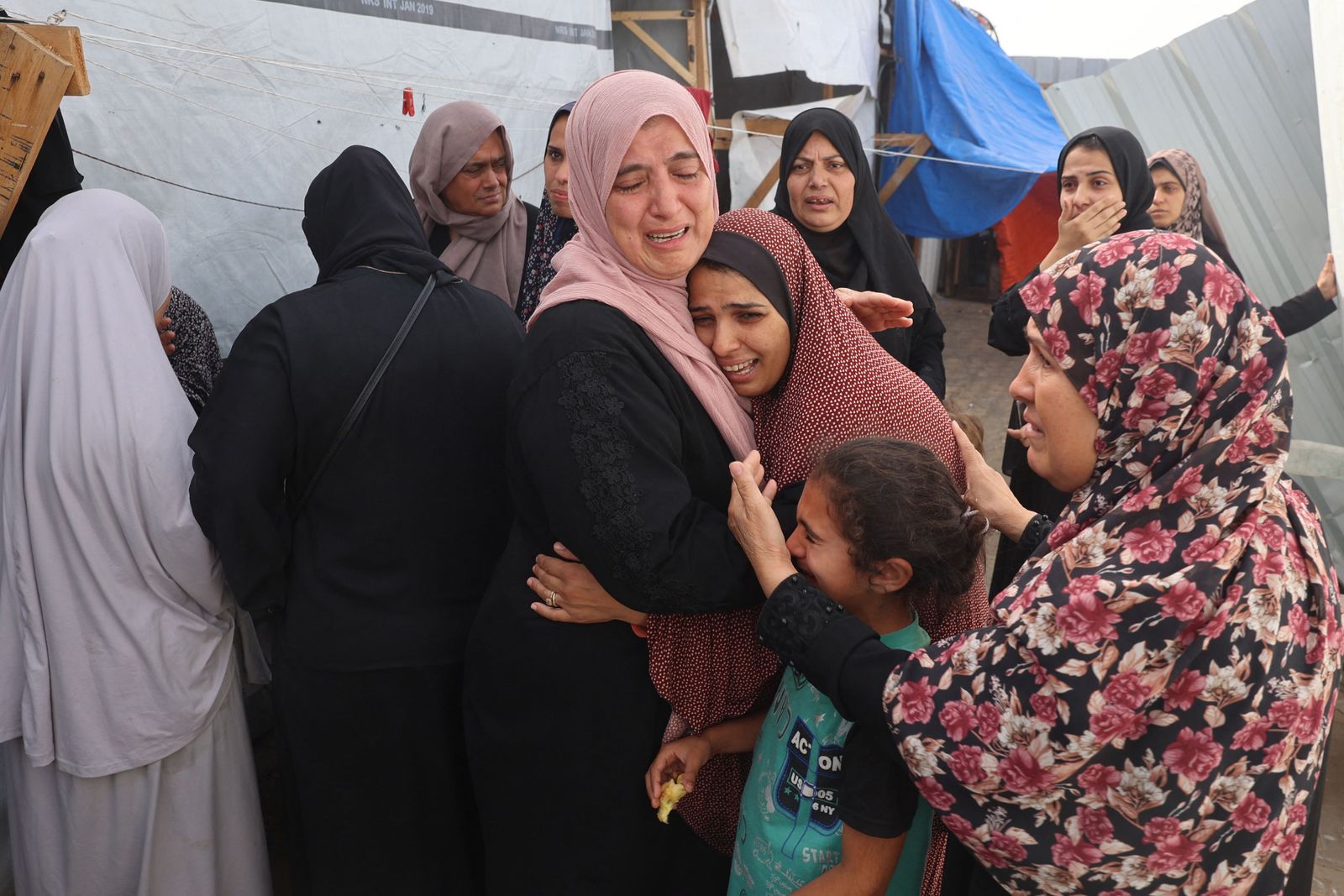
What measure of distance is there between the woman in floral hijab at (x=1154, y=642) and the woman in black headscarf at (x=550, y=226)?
2.21m

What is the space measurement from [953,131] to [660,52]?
115 inches

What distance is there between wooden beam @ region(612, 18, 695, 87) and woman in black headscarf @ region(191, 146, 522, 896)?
5058mm

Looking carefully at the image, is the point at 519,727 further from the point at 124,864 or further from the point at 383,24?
the point at 383,24

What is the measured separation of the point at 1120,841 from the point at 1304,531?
44 centimetres

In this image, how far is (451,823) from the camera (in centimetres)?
215

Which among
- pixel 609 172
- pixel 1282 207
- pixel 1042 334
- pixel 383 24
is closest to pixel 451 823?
pixel 609 172

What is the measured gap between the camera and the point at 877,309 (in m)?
2.02

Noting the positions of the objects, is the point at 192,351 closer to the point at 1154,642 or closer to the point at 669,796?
the point at 669,796

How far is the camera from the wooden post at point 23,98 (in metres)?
1.70

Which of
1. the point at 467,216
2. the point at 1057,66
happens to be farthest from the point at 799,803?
the point at 1057,66

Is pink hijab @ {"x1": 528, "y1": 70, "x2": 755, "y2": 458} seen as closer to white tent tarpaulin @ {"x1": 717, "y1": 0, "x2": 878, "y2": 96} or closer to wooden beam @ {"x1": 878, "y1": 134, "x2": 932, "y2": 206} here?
white tent tarpaulin @ {"x1": 717, "y1": 0, "x2": 878, "y2": 96}

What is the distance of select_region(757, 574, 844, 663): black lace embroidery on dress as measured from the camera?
138 cm

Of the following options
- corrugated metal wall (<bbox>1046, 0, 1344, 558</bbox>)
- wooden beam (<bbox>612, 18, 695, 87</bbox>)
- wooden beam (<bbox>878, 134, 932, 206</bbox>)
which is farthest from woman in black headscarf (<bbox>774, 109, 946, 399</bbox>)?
wooden beam (<bbox>878, 134, 932, 206</bbox>)

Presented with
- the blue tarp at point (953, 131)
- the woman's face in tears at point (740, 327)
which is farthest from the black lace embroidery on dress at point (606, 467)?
the blue tarp at point (953, 131)
